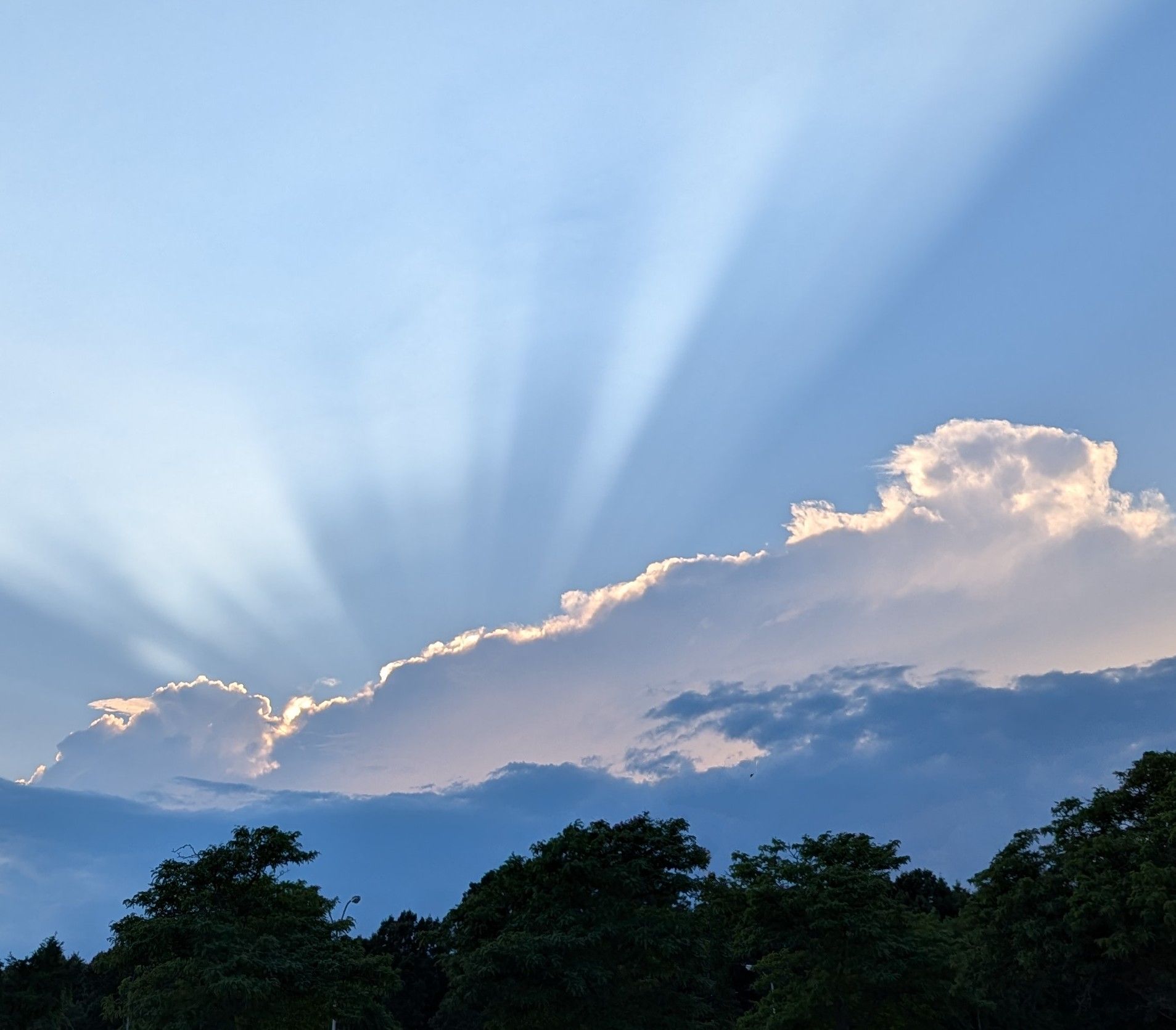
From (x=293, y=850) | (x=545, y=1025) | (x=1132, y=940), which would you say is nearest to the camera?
(x=1132, y=940)

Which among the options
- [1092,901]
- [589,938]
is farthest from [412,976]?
[1092,901]

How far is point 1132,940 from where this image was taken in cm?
4206

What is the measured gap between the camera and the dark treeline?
44.2 m

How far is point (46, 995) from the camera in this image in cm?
9125

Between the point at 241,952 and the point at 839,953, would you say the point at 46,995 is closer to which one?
the point at 241,952

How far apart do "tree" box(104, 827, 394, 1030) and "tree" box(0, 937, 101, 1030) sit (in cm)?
4647

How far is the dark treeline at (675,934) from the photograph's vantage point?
145 ft

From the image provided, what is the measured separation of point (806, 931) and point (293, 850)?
2496 cm

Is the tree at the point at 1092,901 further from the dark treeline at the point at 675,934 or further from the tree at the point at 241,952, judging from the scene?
the tree at the point at 241,952

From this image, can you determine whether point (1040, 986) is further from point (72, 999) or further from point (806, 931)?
point (72, 999)

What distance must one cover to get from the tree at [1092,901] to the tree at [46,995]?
74.8 metres

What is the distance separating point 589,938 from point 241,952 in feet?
50.5

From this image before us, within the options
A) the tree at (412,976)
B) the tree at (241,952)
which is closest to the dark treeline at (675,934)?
the tree at (241,952)

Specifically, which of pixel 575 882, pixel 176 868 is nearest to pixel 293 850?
pixel 176 868
